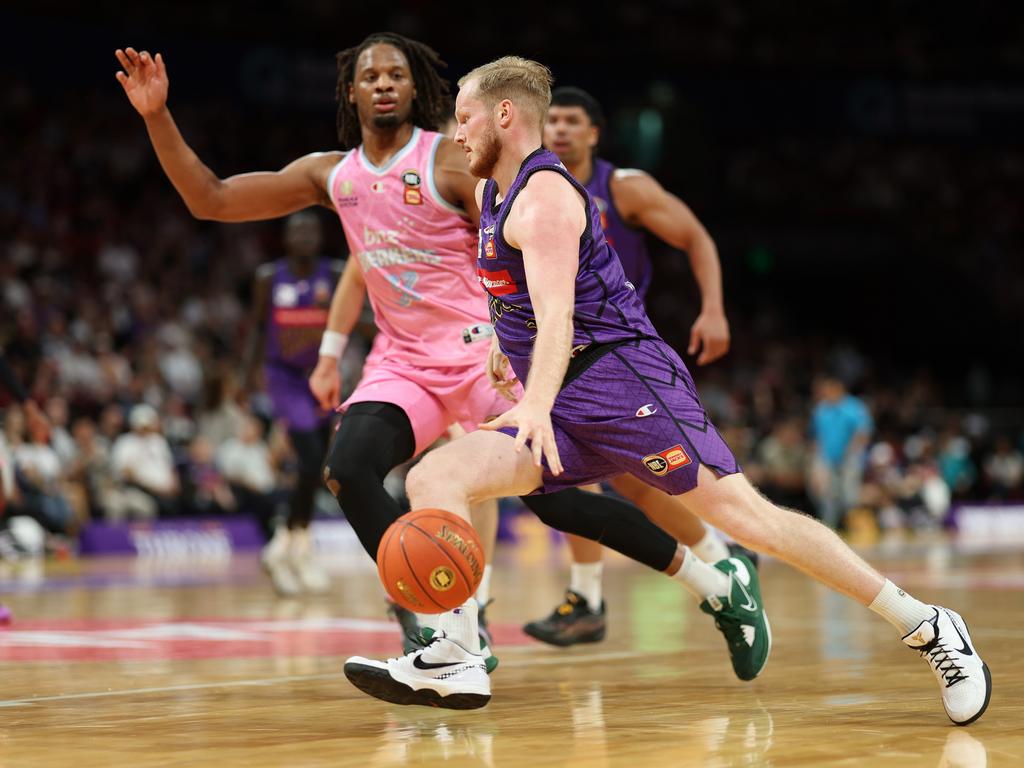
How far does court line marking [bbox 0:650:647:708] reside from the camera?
5333 millimetres

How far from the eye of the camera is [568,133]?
7.46 m

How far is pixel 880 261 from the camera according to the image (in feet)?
103

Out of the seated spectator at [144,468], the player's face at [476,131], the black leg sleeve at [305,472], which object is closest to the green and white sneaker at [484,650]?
the player's face at [476,131]

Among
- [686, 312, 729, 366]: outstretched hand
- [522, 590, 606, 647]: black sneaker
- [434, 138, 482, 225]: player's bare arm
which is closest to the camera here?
[434, 138, 482, 225]: player's bare arm

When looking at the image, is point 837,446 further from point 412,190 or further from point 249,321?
point 412,190

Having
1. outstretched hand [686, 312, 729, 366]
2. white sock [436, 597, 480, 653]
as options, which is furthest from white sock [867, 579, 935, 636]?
outstretched hand [686, 312, 729, 366]

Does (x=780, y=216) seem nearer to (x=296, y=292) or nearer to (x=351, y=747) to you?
(x=296, y=292)

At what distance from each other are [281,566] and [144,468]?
244 inches

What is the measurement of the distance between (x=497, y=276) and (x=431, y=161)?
1.26 m

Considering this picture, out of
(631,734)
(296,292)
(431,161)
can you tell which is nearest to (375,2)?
(296,292)

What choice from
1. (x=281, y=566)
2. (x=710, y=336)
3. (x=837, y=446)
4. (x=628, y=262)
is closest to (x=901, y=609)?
(x=710, y=336)

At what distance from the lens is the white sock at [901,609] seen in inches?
186

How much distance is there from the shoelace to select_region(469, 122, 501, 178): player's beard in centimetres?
205

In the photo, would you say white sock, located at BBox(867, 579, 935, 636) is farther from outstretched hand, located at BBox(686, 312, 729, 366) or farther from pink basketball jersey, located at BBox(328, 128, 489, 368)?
outstretched hand, located at BBox(686, 312, 729, 366)
